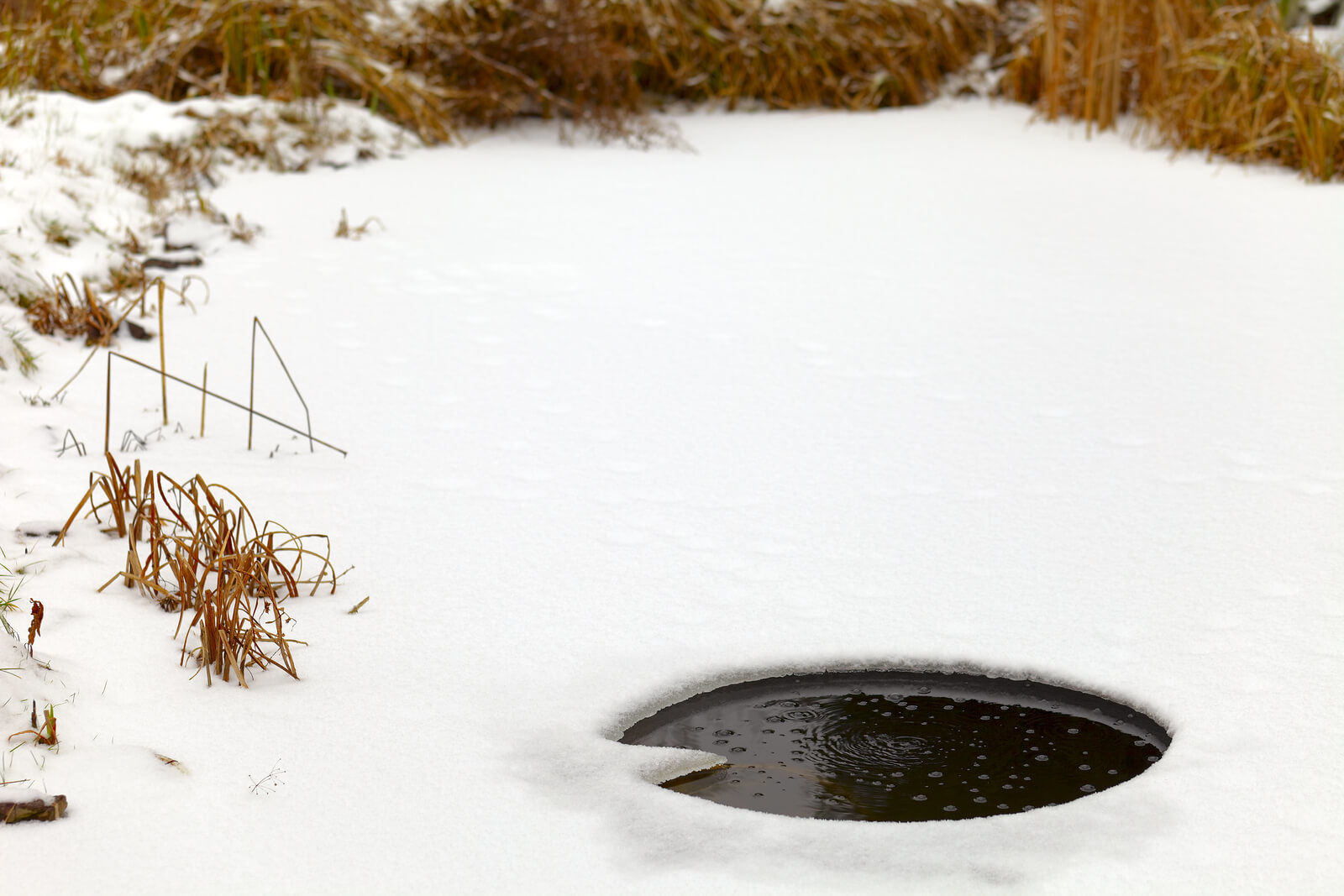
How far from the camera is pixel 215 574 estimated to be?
2248mm

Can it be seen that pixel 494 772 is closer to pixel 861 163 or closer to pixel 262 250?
pixel 262 250

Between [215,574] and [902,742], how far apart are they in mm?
1180

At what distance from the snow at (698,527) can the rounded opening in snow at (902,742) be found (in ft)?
0.13

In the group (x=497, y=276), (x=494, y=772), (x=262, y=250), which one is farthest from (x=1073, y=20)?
(x=494, y=772)

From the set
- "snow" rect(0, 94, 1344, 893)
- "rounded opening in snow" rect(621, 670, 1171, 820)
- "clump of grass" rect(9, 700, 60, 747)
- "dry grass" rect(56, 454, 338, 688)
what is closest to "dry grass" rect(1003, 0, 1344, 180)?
"snow" rect(0, 94, 1344, 893)

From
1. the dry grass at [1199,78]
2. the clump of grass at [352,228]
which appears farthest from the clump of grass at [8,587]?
the dry grass at [1199,78]

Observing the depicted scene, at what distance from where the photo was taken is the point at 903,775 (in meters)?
1.76

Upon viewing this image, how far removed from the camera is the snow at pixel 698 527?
5.19ft

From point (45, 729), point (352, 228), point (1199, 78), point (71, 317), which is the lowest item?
point (45, 729)

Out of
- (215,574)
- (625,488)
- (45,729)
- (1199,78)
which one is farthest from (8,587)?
(1199,78)

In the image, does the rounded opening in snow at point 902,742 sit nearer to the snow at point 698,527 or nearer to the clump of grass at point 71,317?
the snow at point 698,527

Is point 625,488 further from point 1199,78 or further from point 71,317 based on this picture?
point 1199,78

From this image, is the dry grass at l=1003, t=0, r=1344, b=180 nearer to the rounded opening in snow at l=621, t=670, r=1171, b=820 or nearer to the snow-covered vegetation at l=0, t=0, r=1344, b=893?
the snow-covered vegetation at l=0, t=0, r=1344, b=893

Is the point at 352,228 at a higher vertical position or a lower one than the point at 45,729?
higher
